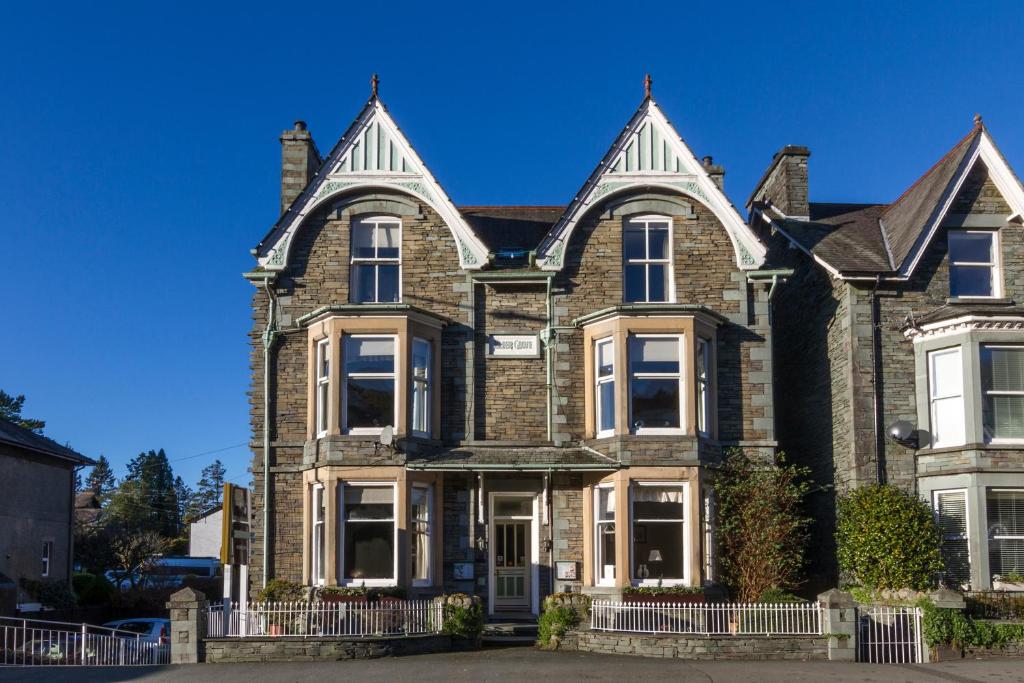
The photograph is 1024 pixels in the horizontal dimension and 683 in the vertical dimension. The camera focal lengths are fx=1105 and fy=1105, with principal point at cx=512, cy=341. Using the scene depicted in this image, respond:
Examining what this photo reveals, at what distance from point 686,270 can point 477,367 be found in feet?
16.4

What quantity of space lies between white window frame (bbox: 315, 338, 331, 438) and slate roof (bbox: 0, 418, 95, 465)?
12.5 metres

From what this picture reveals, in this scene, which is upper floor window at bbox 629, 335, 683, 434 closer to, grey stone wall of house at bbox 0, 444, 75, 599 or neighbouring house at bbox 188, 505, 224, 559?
grey stone wall of house at bbox 0, 444, 75, 599

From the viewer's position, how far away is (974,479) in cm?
2205

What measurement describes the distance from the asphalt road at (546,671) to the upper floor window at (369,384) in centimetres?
549

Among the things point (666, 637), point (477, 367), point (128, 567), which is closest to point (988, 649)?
point (666, 637)

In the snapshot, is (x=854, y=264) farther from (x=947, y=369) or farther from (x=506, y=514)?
(x=506, y=514)

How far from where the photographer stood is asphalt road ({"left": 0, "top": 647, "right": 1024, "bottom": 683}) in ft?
54.4

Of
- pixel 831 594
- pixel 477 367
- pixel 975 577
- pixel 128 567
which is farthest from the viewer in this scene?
pixel 128 567

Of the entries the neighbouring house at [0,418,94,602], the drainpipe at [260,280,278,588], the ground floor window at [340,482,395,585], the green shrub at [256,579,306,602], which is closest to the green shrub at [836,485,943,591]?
the ground floor window at [340,482,395,585]

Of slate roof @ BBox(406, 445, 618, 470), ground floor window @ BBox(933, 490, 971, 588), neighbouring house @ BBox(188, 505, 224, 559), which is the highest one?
slate roof @ BBox(406, 445, 618, 470)

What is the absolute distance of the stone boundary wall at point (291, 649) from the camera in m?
18.4

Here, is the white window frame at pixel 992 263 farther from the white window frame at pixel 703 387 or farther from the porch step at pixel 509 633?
the porch step at pixel 509 633

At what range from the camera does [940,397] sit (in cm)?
2305

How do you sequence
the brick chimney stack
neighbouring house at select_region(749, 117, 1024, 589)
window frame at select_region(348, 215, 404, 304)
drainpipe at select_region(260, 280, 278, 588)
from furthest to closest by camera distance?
the brick chimney stack → window frame at select_region(348, 215, 404, 304) → drainpipe at select_region(260, 280, 278, 588) → neighbouring house at select_region(749, 117, 1024, 589)
